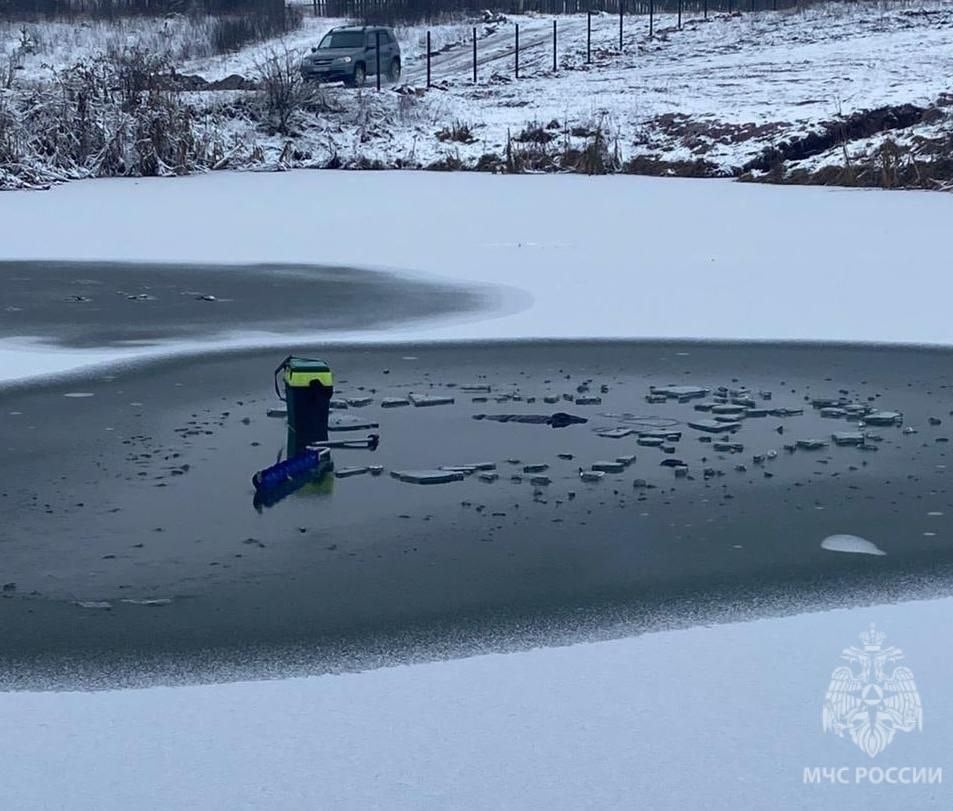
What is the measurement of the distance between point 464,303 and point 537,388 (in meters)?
3.26

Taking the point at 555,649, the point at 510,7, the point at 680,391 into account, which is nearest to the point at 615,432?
the point at 680,391

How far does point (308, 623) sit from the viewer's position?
4.52m

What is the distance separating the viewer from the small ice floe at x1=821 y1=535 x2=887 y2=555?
17.2 feet

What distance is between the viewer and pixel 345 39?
3684 centimetres

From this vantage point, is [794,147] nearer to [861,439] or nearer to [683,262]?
[683,262]

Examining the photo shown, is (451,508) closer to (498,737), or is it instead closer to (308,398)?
(308,398)

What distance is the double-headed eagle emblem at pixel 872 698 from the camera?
147 inches

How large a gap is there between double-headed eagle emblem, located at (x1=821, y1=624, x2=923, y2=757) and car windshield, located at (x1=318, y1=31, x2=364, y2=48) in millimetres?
33757

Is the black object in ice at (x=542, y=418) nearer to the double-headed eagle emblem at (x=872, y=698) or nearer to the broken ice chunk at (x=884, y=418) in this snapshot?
the broken ice chunk at (x=884, y=418)

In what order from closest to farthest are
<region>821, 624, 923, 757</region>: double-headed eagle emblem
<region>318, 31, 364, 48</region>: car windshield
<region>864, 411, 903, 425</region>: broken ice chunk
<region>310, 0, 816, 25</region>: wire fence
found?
<region>821, 624, 923, 757</region>: double-headed eagle emblem
<region>864, 411, 903, 425</region>: broken ice chunk
<region>318, 31, 364, 48</region>: car windshield
<region>310, 0, 816, 25</region>: wire fence

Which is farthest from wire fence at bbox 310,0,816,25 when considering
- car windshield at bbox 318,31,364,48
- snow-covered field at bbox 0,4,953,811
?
snow-covered field at bbox 0,4,953,811

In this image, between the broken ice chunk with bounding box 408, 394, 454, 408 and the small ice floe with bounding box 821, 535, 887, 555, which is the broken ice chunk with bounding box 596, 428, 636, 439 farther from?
the small ice floe with bounding box 821, 535, 887, 555

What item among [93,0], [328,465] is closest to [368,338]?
[328,465]

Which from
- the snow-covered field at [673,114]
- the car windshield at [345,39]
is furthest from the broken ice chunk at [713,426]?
the car windshield at [345,39]
